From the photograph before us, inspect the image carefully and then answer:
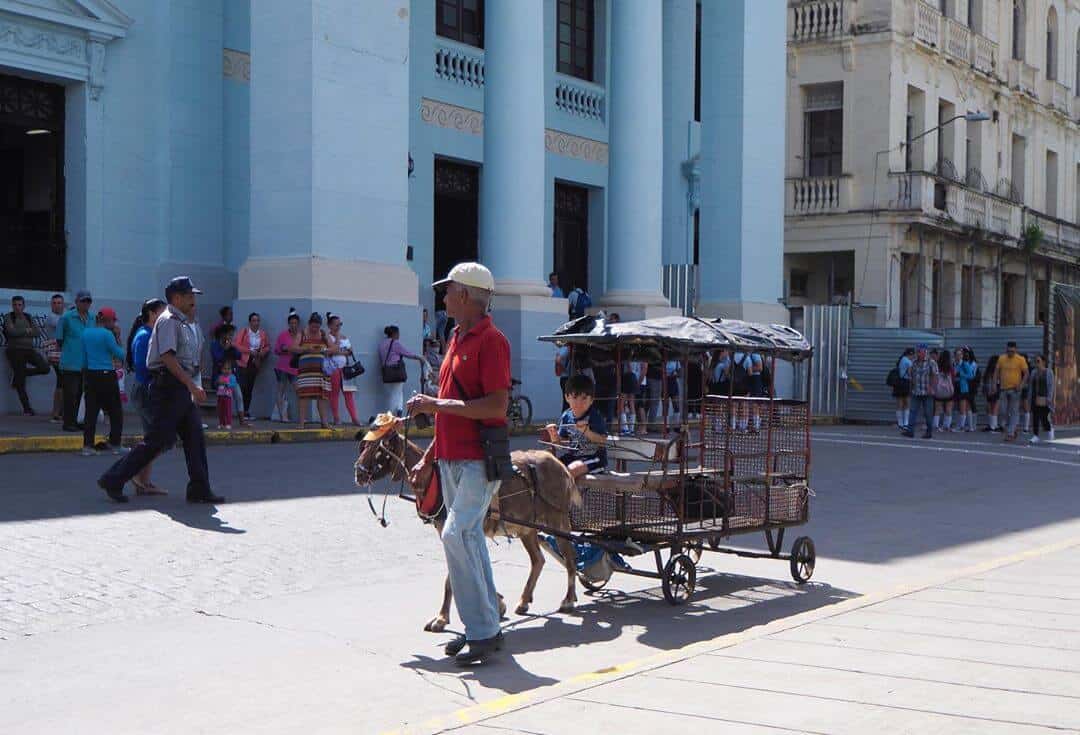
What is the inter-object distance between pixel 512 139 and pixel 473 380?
57.8ft

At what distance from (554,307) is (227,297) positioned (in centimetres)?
606

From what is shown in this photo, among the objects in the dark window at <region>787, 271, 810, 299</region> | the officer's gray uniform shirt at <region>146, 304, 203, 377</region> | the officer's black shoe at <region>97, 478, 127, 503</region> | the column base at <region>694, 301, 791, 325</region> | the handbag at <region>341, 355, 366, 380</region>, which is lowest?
the officer's black shoe at <region>97, 478, 127, 503</region>

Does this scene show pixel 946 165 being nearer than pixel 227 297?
No

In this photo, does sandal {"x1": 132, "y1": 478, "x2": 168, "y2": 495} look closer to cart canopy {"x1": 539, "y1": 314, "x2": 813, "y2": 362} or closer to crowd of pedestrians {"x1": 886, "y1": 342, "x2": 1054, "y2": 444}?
cart canopy {"x1": 539, "y1": 314, "x2": 813, "y2": 362}

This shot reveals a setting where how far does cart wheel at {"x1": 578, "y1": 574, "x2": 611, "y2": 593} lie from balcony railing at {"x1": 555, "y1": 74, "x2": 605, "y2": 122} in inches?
831

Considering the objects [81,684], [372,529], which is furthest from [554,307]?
[81,684]

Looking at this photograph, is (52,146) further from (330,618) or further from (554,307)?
(330,618)

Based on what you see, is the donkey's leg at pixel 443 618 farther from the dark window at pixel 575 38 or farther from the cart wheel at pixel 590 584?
the dark window at pixel 575 38

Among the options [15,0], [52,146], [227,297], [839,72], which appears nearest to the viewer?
[15,0]

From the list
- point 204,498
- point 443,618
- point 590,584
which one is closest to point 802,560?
point 590,584

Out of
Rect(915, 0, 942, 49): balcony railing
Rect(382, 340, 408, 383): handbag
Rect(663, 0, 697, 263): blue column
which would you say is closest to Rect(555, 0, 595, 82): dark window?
Rect(663, 0, 697, 263): blue column

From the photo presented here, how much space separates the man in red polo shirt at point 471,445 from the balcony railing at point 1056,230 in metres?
42.5

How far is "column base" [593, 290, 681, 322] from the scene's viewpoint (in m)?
26.8

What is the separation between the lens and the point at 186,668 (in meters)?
6.67
